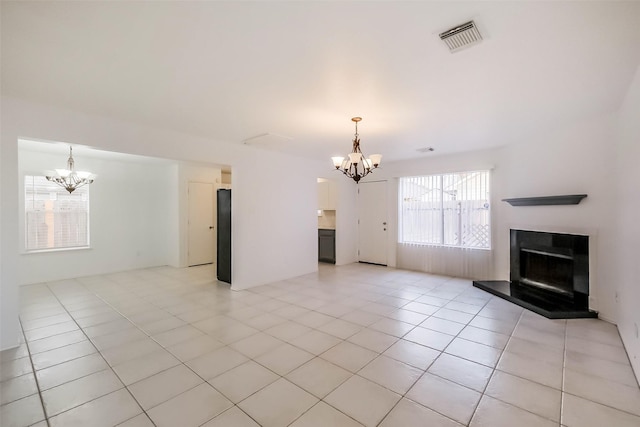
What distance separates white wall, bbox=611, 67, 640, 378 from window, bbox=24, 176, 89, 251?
8338mm

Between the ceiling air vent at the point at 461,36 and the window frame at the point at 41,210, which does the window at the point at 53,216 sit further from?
the ceiling air vent at the point at 461,36

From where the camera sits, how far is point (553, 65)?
2.25 m

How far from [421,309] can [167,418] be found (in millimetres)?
3112

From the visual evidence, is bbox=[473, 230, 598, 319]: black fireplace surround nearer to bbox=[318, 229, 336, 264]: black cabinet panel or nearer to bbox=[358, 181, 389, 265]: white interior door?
bbox=[358, 181, 389, 265]: white interior door

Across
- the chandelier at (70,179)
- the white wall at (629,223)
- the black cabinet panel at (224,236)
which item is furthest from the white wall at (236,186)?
the white wall at (629,223)

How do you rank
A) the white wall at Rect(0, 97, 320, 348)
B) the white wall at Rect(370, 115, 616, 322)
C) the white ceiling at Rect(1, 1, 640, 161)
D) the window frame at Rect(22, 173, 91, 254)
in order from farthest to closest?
the window frame at Rect(22, 173, 91, 254) < the white wall at Rect(370, 115, 616, 322) < the white wall at Rect(0, 97, 320, 348) < the white ceiling at Rect(1, 1, 640, 161)

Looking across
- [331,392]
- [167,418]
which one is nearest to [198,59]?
[167,418]

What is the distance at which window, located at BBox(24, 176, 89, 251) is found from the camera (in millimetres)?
5223

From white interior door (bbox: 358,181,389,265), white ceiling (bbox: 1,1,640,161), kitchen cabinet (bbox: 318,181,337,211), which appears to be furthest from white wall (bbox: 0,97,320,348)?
white interior door (bbox: 358,181,389,265)

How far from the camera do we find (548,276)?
4.20 m

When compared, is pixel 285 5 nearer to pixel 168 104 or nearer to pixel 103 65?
pixel 103 65

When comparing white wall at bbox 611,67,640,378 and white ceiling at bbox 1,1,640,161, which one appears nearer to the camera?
white ceiling at bbox 1,1,640,161

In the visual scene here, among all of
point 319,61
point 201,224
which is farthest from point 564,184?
point 201,224

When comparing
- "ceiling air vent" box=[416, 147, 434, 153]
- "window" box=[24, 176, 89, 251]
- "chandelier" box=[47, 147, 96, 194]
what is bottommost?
"window" box=[24, 176, 89, 251]
